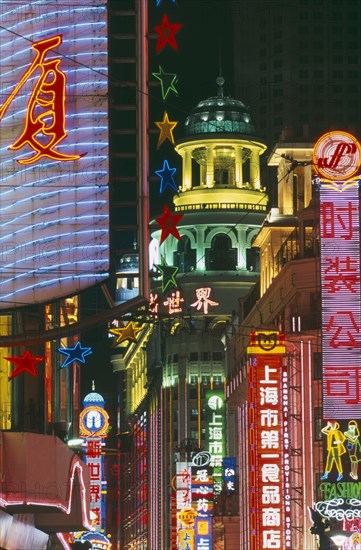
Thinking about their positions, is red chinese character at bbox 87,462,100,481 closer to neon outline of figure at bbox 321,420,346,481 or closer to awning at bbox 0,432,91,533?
neon outline of figure at bbox 321,420,346,481

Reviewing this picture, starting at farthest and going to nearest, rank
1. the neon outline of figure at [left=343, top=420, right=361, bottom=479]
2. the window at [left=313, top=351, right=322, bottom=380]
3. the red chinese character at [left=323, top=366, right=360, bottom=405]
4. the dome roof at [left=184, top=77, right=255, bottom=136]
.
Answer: the dome roof at [left=184, top=77, right=255, bottom=136]
the window at [left=313, top=351, right=322, bottom=380]
the neon outline of figure at [left=343, top=420, right=361, bottom=479]
the red chinese character at [left=323, top=366, right=360, bottom=405]

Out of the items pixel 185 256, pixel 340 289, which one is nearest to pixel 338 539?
pixel 340 289

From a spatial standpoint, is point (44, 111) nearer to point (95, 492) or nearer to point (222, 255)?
point (95, 492)

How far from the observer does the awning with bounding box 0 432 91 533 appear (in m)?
28.9

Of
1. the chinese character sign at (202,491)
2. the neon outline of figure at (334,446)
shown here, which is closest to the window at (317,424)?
the neon outline of figure at (334,446)

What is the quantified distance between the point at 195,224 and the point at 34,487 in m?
122

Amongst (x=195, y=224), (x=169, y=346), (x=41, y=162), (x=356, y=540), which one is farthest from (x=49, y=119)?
(x=195, y=224)

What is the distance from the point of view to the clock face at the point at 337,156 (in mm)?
59750

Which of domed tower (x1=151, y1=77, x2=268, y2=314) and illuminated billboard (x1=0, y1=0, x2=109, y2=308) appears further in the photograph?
domed tower (x1=151, y1=77, x2=268, y2=314)

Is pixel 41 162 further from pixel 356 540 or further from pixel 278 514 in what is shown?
pixel 278 514

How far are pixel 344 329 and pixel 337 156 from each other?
6.27m

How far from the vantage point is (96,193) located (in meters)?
31.3

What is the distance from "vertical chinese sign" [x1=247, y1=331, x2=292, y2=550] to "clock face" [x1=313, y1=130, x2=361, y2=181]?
19.7ft

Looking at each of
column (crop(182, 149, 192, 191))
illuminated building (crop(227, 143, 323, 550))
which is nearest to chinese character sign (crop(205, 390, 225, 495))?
column (crop(182, 149, 192, 191))
